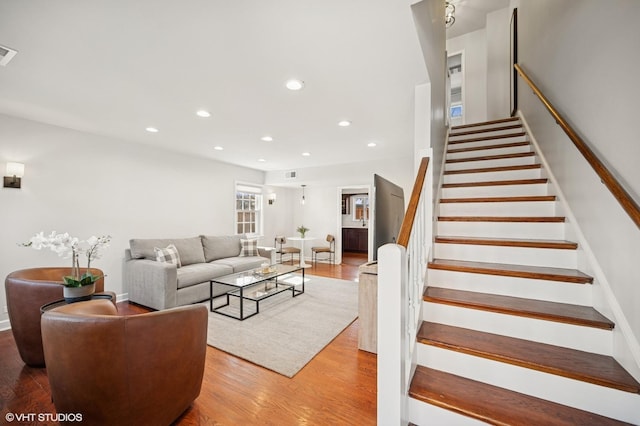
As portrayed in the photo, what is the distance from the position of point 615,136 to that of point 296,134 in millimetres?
3049

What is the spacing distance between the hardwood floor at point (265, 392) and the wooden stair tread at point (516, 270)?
110cm

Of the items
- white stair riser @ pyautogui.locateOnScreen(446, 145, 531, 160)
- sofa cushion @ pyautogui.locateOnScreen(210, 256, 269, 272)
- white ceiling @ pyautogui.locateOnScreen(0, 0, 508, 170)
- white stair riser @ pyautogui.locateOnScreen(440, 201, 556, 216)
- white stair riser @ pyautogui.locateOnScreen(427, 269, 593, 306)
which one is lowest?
sofa cushion @ pyautogui.locateOnScreen(210, 256, 269, 272)

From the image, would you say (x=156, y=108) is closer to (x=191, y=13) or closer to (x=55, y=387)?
(x=191, y=13)

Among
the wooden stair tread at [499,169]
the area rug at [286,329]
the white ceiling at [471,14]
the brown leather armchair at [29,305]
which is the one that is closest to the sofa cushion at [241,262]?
the area rug at [286,329]

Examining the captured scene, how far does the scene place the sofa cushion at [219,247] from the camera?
4680mm

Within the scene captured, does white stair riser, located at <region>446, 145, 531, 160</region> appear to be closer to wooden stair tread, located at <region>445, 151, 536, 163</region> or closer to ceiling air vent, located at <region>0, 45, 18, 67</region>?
wooden stair tread, located at <region>445, 151, 536, 163</region>

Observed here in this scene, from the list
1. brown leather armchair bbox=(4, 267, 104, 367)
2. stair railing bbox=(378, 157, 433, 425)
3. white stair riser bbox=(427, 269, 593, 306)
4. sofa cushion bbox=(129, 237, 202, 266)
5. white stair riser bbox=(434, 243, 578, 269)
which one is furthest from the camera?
sofa cushion bbox=(129, 237, 202, 266)

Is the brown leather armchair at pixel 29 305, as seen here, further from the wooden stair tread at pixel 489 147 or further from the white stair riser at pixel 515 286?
the wooden stair tread at pixel 489 147

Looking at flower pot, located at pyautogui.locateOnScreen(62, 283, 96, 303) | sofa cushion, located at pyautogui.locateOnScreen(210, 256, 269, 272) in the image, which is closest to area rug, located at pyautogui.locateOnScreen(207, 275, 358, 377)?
sofa cushion, located at pyautogui.locateOnScreen(210, 256, 269, 272)

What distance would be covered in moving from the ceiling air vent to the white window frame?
4035 millimetres

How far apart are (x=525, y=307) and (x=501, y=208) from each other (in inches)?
43.0

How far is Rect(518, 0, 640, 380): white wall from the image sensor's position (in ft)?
4.10

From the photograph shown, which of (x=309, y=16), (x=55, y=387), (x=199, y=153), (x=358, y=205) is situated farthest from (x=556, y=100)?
(x=358, y=205)

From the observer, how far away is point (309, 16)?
144 centimetres
